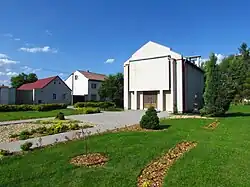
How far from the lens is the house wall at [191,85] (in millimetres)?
29469

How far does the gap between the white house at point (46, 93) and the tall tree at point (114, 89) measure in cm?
1087

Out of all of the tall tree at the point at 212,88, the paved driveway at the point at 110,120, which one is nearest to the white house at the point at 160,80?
the tall tree at the point at 212,88

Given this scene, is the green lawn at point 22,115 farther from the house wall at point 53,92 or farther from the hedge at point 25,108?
the house wall at point 53,92

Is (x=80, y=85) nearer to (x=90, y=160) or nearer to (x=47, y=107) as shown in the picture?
(x=47, y=107)

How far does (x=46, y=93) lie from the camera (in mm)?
43562

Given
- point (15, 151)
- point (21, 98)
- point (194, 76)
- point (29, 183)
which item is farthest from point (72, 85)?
point (29, 183)

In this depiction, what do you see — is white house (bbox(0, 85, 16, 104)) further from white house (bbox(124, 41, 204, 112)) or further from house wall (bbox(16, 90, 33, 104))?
white house (bbox(124, 41, 204, 112))

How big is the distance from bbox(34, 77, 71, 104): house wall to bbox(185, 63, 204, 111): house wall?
83.7ft

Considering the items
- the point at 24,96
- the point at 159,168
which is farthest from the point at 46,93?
the point at 159,168

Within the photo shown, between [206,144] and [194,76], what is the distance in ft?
82.6

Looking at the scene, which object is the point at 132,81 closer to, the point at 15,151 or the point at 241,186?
the point at 15,151

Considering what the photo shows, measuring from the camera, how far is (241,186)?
15.6ft

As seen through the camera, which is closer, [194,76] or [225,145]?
[225,145]

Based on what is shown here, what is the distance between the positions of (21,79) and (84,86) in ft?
83.7
